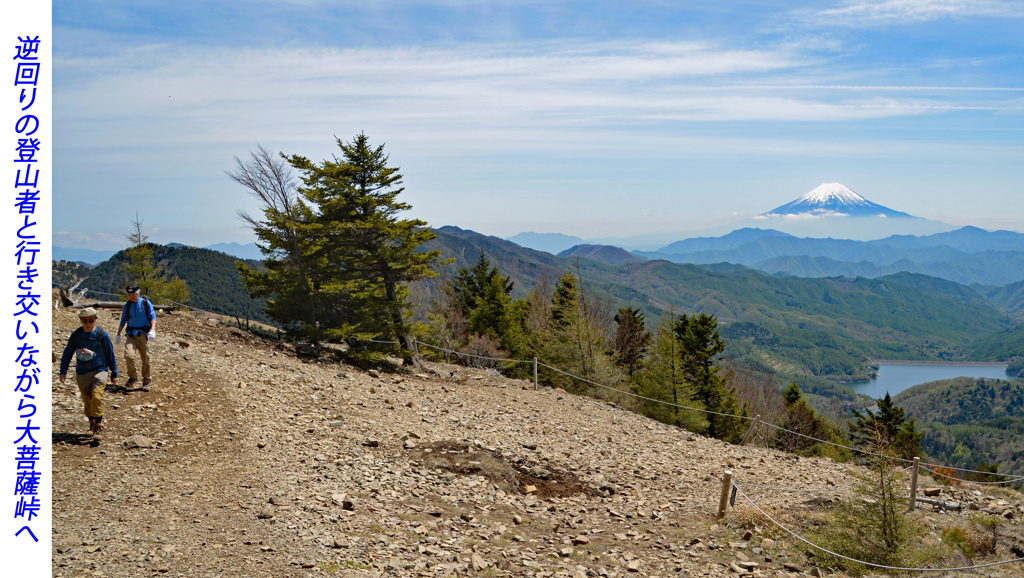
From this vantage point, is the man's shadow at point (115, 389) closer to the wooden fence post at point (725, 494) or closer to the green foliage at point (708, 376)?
the wooden fence post at point (725, 494)

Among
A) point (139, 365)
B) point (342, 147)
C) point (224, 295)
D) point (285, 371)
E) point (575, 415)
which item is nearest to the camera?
point (139, 365)

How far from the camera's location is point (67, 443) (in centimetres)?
945

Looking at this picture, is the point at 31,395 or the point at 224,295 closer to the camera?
the point at 31,395

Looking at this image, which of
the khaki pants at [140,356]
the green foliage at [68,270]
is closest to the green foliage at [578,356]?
the khaki pants at [140,356]

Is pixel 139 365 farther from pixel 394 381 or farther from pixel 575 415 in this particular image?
pixel 575 415

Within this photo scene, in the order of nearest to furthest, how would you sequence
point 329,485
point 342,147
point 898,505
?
point 898,505 → point 329,485 → point 342,147

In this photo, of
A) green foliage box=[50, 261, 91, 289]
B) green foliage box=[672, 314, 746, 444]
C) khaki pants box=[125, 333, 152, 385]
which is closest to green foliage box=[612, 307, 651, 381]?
green foliage box=[672, 314, 746, 444]

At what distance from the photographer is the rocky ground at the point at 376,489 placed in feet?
23.5

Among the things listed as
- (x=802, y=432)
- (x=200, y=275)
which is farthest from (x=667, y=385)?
(x=200, y=275)

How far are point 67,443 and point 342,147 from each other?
17450 millimetres

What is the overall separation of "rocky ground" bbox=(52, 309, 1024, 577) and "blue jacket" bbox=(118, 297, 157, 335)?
1.42m

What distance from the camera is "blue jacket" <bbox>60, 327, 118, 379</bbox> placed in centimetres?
919

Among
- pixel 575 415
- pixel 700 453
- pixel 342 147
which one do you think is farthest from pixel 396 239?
pixel 700 453

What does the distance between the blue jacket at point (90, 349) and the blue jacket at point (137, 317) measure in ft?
6.19
